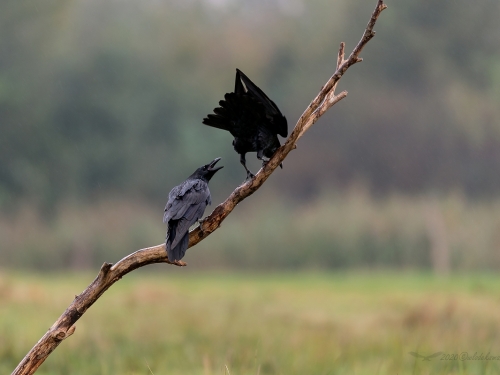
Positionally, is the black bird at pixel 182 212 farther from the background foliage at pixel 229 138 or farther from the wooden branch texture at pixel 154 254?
the background foliage at pixel 229 138

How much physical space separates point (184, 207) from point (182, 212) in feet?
0.18

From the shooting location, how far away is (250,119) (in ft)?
15.3

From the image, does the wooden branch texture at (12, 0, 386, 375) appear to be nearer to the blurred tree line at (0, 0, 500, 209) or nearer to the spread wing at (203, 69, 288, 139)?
the spread wing at (203, 69, 288, 139)

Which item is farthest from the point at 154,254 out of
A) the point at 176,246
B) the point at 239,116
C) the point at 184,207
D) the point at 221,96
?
the point at 221,96

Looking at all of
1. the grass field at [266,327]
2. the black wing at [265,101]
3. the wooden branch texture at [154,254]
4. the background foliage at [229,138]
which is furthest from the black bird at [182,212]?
the background foliage at [229,138]

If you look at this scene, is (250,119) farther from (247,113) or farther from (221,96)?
(221,96)

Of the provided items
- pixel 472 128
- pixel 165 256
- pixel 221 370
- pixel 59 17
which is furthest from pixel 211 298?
pixel 59 17

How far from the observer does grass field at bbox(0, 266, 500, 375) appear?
6.58 metres

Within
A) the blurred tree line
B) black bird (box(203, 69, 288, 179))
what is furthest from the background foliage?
black bird (box(203, 69, 288, 179))

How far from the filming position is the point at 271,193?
1786 centimetres

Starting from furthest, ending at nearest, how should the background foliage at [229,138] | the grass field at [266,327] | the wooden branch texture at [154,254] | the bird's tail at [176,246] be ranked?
the background foliage at [229,138], the grass field at [266,327], the wooden branch texture at [154,254], the bird's tail at [176,246]

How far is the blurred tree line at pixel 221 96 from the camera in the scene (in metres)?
19.0

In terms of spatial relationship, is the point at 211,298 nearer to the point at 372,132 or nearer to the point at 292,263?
the point at 292,263

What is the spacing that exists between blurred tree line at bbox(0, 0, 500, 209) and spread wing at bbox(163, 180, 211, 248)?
43.9ft
